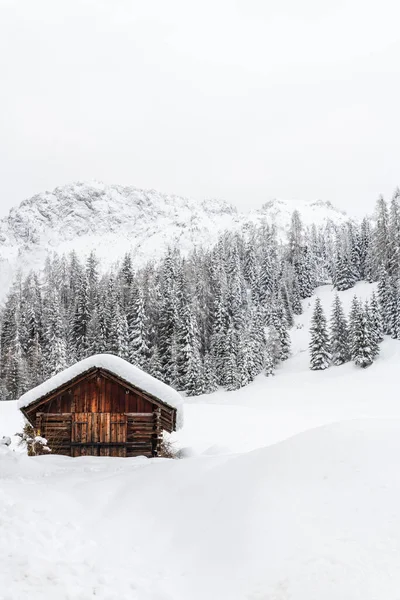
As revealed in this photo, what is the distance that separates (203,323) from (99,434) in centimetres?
5245

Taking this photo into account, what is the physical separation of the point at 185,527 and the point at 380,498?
380cm

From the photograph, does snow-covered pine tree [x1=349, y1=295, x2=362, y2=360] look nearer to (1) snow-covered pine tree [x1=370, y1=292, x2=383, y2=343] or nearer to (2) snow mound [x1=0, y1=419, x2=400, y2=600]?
(1) snow-covered pine tree [x1=370, y1=292, x2=383, y2=343]

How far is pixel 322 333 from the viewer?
54.6m

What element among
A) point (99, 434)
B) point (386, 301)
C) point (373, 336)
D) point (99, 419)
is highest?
point (386, 301)

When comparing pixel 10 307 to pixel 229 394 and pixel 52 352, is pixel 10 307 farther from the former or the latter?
pixel 229 394

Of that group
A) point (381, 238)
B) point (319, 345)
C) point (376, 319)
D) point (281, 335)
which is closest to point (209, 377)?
point (281, 335)

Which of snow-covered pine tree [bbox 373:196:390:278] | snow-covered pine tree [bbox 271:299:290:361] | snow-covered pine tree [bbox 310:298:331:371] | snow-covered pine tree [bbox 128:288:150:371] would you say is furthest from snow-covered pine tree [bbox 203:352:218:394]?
snow-covered pine tree [bbox 373:196:390:278]

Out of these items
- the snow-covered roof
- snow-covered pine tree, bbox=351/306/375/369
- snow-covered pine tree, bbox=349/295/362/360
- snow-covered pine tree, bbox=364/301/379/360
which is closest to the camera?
the snow-covered roof

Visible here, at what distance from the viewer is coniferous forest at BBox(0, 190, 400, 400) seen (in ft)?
181

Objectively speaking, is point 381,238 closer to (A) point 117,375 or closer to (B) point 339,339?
(B) point 339,339

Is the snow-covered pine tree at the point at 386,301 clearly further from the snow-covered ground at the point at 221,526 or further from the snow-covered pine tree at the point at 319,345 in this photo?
the snow-covered ground at the point at 221,526

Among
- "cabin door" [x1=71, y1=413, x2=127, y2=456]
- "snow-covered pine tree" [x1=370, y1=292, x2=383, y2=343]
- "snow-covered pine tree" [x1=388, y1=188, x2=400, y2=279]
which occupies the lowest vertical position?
"cabin door" [x1=71, y1=413, x2=127, y2=456]

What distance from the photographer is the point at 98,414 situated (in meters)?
18.7

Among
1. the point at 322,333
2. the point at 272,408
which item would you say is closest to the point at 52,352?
the point at 272,408
